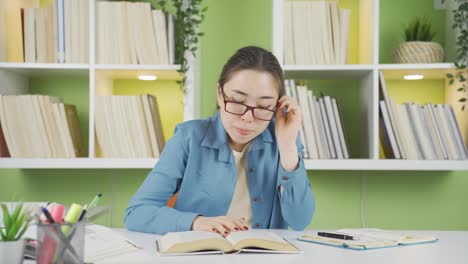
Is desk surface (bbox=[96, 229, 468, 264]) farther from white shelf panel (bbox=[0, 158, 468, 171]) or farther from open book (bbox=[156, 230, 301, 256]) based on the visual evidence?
white shelf panel (bbox=[0, 158, 468, 171])

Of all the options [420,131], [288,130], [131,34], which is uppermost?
[131,34]

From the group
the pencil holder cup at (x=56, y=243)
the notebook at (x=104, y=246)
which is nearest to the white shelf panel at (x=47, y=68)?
the notebook at (x=104, y=246)

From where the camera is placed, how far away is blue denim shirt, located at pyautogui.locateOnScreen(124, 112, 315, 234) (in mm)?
1712

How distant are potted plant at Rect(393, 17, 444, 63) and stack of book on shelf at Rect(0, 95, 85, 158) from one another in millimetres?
1503

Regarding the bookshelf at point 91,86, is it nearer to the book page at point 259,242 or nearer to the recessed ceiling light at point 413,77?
the recessed ceiling light at point 413,77

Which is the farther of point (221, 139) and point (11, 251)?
point (221, 139)

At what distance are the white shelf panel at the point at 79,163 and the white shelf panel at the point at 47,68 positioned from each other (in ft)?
1.30

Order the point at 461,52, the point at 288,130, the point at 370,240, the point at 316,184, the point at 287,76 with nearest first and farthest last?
the point at 370,240 → the point at 288,130 → the point at 461,52 → the point at 287,76 → the point at 316,184

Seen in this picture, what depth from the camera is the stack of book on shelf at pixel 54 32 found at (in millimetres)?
2418

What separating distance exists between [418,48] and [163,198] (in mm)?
1352

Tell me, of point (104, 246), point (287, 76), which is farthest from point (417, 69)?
point (104, 246)

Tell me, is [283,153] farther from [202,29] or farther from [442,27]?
[442,27]

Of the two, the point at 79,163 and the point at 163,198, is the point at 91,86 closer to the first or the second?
the point at 79,163

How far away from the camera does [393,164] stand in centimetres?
234
